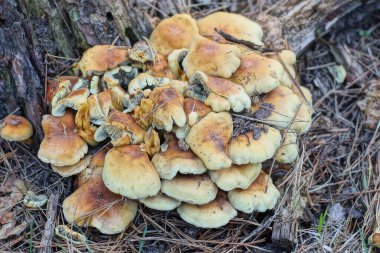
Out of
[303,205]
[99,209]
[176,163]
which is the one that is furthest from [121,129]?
[303,205]

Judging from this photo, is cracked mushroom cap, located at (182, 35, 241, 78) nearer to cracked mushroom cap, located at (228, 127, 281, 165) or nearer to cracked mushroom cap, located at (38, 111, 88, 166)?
cracked mushroom cap, located at (228, 127, 281, 165)

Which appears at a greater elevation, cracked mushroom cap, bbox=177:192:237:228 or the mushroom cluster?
the mushroom cluster

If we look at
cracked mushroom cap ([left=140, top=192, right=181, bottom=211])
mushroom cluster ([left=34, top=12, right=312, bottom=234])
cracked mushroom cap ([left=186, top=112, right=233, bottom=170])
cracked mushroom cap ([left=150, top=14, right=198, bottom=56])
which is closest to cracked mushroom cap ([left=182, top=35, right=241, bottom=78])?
mushroom cluster ([left=34, top=12, right=312, bottom=234])

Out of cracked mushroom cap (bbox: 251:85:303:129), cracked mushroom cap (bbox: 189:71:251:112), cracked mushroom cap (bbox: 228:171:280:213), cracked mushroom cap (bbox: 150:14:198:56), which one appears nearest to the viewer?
cracked mushroom cap (bbox: 228:171:280:213)

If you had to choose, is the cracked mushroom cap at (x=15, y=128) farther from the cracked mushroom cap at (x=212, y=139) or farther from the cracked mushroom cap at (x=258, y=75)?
the cracked mushroom cap at (x=258, y=75)

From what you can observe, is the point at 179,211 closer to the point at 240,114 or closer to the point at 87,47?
the point at 240,114

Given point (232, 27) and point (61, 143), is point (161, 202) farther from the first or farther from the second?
point (232, 27)

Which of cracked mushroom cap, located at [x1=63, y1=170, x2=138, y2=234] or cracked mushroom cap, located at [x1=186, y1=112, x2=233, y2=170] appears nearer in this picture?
cracked mushroom cap, located at [x1=186, y1=112, x2=233, y2=170]
